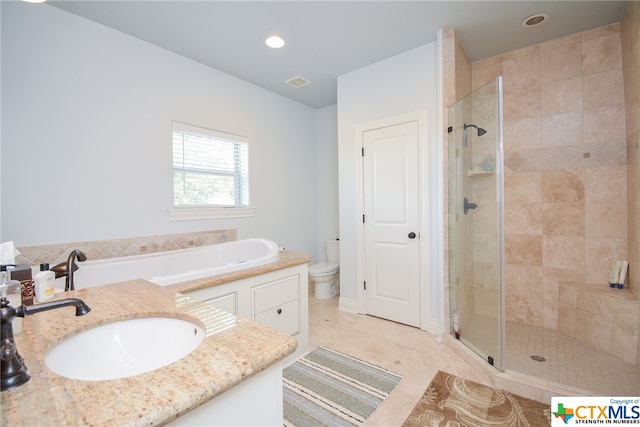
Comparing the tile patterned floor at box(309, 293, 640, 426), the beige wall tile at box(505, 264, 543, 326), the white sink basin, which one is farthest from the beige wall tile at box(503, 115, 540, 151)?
the white sink basin

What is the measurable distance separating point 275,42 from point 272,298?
221 cm

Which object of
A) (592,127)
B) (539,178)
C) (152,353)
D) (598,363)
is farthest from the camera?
(539,178)

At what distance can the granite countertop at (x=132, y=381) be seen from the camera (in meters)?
0.52

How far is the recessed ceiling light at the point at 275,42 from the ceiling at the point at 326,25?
0.15 feet

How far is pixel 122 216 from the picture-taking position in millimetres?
2404

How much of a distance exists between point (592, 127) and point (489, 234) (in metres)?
1.46

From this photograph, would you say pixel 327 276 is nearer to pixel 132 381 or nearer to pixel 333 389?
pixel 333 389

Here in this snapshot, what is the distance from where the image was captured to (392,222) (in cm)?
293

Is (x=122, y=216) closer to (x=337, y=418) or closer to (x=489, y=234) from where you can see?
(x=337, y=418)

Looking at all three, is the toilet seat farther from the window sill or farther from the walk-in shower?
the walk-in shower

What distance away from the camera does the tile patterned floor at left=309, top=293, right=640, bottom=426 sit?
1.78 meters

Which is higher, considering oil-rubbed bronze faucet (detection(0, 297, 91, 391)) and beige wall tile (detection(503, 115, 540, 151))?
beige wall tile (detection(503, 115, 540, 151))

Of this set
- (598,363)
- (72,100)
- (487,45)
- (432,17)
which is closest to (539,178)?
(487,45)

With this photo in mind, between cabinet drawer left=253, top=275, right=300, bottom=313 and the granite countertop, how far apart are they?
1.07m
